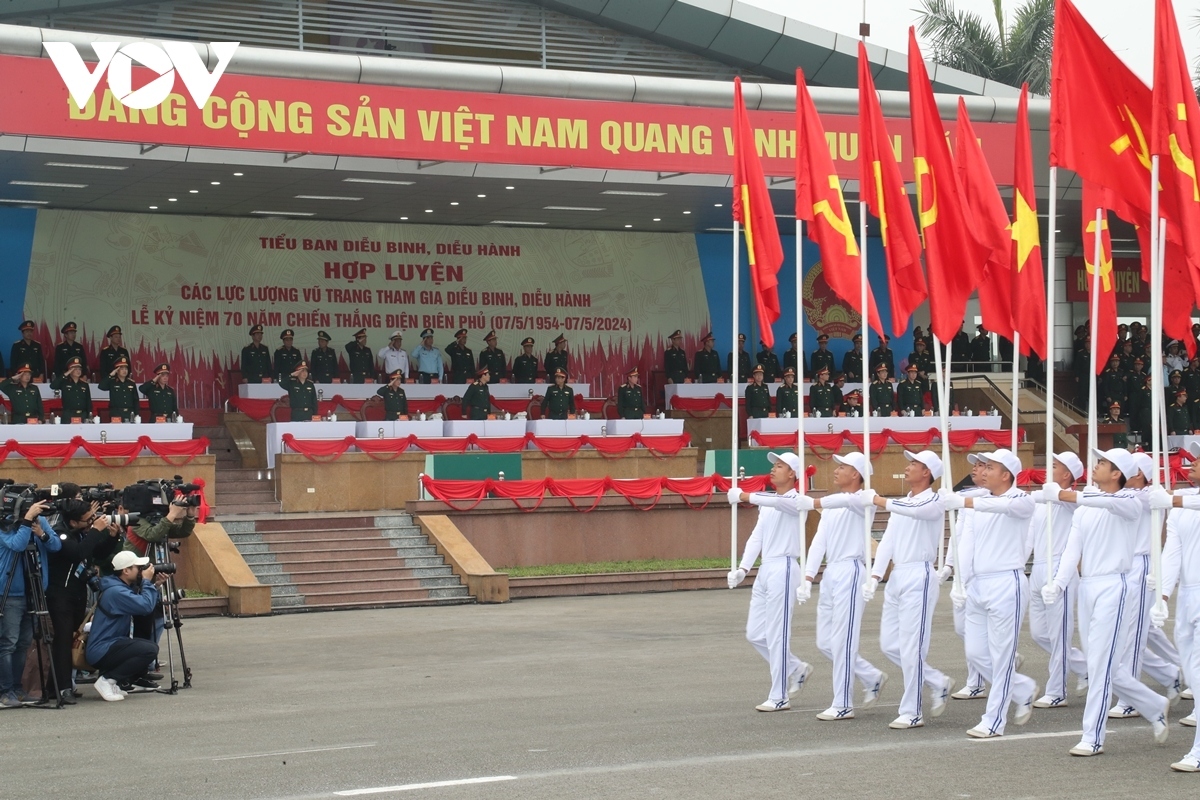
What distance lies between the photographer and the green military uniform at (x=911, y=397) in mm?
28781

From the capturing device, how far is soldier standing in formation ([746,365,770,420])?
27.7 meters

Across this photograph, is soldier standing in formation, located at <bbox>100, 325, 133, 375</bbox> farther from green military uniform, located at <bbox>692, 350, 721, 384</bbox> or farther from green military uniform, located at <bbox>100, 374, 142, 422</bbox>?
green military uniform, located at <bbox>692, 350, 721, 384</bbox>

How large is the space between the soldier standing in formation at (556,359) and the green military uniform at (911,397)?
6.25 meters

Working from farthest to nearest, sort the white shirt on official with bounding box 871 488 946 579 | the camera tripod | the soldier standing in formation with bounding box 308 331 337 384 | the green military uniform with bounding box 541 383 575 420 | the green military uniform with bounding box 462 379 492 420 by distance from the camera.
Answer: the soldier standing in formation with bounding box 308 331 337 384
the green military uniform with bounding box 462 379 492 420
the green military uniform with bounding box 541 383 575 420
the camera tripod
the white shirt on official with bounding box 871 488 946 579

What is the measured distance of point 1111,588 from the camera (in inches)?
376

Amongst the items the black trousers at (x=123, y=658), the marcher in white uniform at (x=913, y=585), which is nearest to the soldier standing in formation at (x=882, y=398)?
the marcher in white uniform at (x=913, y=585)

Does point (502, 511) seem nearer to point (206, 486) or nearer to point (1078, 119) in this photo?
point (206, 486)

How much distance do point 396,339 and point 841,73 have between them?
10558mm

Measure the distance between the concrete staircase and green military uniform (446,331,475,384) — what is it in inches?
266

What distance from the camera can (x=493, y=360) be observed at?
28.8m

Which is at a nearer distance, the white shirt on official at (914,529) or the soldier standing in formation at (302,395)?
the white shirt on official at (914,529)

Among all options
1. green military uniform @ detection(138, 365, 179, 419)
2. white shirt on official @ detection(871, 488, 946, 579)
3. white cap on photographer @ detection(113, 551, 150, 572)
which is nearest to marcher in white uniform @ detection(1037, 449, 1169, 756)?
white shirt on official @ detection(871, 488, 946, 579)

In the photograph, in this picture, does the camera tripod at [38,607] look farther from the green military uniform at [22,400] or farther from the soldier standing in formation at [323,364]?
the soldier standing in formation at [323,364]

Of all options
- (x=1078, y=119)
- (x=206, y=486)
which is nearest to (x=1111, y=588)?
(x=1078, y=119)
